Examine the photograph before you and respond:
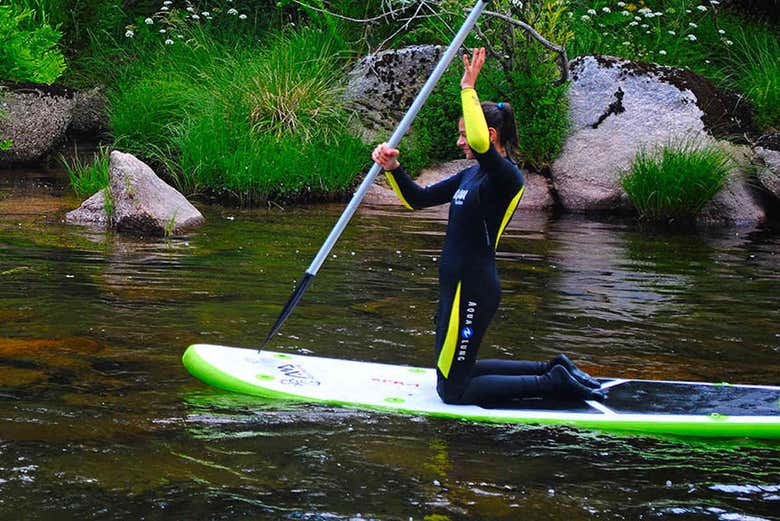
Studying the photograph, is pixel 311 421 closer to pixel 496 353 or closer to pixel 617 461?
pixel 617 461

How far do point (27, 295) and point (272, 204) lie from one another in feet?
16.3

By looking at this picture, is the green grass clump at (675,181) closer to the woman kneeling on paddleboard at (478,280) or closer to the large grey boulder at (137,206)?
the large grey boulder at (137,206)

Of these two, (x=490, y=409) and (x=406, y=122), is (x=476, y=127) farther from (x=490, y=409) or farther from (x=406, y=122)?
(x=490, y=409)

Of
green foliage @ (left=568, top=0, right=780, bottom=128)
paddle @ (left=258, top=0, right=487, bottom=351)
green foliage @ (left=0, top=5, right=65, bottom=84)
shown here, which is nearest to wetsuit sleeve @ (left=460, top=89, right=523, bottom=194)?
paddle @ (left=258, top=0, right=487, bottom=351)

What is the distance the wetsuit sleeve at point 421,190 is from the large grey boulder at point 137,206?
15.3 feet

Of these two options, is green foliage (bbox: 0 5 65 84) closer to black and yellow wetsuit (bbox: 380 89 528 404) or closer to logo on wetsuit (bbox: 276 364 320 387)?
logo on wetsuit (bbox: 276 364 320 387)

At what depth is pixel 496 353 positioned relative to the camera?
629 cm

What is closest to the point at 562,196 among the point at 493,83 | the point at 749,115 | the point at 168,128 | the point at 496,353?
the point at 493,83

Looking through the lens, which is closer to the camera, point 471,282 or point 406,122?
point 471,282

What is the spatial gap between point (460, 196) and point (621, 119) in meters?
7.75

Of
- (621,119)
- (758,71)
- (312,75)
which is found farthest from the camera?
(312,75)

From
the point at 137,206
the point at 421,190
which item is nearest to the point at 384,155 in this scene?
the point at 421,190

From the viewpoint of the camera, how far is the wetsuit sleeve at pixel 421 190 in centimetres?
527

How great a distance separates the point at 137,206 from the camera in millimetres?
9625
